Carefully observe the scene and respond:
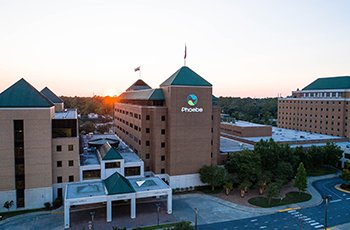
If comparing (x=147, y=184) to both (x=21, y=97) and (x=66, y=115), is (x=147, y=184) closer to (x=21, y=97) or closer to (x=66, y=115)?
(x=66, y=115)

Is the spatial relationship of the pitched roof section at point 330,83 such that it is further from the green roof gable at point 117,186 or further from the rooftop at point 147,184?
the green roof gable at point 117,186

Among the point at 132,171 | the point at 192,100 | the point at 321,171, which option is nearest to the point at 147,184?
the point at 132,171

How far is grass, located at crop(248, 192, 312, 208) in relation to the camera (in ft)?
162

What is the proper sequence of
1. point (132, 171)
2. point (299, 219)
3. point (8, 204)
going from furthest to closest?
1. point (132, 171)
2. point (8, 204)
3. point (299, 219)

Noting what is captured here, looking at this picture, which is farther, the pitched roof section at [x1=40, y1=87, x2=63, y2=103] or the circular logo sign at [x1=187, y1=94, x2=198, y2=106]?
the pitched roof section at [x1=40, y1=87, x2=63, y2=103]

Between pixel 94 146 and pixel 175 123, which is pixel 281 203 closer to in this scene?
pixel 175 123

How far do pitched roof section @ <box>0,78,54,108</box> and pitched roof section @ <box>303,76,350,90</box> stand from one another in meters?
97.5

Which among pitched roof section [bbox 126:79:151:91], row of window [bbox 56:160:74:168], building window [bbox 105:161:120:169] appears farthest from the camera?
pitched roof section [bbox 126:79:151:91]

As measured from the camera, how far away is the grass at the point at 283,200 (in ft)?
162

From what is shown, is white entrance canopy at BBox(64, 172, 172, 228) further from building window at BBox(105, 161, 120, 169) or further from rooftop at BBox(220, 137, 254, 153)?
rooftop at BBox(220, 137, 254, 153)

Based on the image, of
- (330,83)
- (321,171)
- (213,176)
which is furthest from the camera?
(330,83)

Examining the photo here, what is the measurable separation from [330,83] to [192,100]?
244 feet

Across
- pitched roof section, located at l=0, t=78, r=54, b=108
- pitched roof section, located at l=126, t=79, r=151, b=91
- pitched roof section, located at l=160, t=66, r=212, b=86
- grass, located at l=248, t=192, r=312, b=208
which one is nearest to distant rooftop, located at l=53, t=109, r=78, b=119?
pitched roof section, located at l=0, t=78, r=54, b=108

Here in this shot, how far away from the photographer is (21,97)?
46844mm
